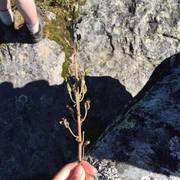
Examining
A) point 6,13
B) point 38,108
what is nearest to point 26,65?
point 38,108

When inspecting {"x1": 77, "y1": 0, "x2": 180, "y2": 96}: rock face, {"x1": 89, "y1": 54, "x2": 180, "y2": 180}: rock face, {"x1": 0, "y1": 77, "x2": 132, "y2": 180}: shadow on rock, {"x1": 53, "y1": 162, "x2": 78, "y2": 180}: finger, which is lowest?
{"x1": 0, "y1": 77, "x2": 132, "y2": 180}: shadow on rock

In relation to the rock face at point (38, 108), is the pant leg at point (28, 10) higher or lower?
higher

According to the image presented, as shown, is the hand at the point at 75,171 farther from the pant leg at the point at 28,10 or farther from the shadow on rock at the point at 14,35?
the shadow on rock at the point at 14,35

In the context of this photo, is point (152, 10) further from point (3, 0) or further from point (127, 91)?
point (3, 0)

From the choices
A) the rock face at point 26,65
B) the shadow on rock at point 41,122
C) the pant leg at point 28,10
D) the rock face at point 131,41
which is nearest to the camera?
the pant leg at point 28,10

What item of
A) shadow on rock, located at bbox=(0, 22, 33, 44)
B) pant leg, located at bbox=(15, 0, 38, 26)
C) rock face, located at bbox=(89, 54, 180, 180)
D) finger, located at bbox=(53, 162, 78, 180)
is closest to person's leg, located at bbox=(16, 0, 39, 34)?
pant leg, located at bbox=(15, 0, 38, 26)

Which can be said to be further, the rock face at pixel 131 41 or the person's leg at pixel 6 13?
the rock face at pixel 131 41

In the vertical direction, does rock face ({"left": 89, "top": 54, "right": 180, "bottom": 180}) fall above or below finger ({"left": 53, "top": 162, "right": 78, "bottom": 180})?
below

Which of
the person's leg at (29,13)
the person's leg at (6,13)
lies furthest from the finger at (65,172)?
the person's leg at (6,13)

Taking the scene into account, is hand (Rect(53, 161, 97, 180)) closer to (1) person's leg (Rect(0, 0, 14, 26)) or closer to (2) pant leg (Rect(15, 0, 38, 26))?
(2) pant leg (Rect(15, 0, 38, 26))
